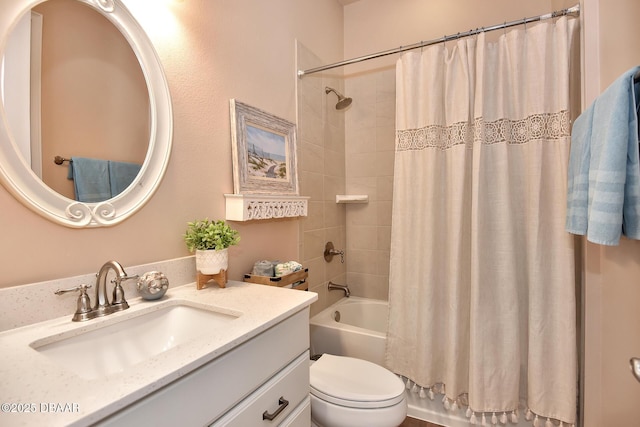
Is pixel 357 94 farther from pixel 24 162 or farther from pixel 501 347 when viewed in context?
pixel 24 162

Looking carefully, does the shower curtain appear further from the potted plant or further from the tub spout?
the potted plant

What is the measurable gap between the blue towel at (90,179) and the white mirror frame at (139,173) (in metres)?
0.03

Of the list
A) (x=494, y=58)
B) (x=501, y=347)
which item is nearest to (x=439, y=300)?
(x=501, y=347)

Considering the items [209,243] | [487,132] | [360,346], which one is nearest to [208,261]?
[209,243]

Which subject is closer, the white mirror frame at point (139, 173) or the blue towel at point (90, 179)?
the white mirror frame at point (139, 173)

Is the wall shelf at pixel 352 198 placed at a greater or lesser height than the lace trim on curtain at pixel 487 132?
lesser

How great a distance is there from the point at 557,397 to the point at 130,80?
223cm

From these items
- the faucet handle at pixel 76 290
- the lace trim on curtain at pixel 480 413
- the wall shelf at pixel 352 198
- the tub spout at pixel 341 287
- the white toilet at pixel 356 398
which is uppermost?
the wall shelf at pixel 352 198

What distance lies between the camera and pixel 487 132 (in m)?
1.52

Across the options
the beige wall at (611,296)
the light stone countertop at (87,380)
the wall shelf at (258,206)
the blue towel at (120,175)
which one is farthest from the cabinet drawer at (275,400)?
the beige wall at (611,296)

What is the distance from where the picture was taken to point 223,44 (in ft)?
4.37

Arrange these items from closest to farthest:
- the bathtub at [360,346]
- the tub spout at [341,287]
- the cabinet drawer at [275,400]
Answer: the cabinet drawer at [275,400] → the bathtub at [360,346] → the tub spout at [341,287]

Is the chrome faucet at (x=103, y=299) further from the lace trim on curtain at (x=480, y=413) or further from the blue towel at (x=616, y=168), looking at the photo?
the lace trim on curtain at (x=480, y=413)

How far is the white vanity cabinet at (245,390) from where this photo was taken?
0.57 meters
